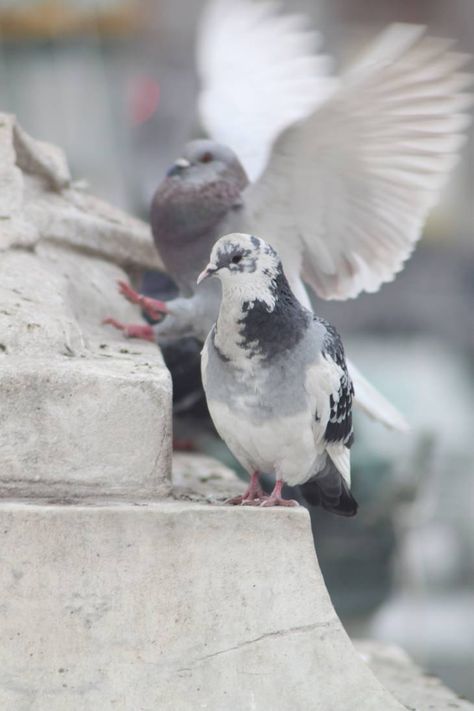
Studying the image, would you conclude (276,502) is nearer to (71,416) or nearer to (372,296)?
(71,416)

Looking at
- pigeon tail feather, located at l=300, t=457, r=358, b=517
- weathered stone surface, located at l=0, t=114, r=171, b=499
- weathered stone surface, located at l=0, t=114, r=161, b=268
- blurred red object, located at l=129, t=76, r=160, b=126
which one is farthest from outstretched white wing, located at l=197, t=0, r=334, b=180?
blurred red object, located at l=129, t=76, r=160, b=126

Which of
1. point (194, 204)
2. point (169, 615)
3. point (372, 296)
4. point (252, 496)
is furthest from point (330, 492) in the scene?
point (372, 296)

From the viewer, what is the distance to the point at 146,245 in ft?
14.1

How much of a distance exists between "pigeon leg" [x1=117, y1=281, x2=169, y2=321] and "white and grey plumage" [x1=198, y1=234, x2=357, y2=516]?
936 millimetres

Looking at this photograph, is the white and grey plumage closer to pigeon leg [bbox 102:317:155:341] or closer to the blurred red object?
pigeon leg [bbox 102:317:155:341]

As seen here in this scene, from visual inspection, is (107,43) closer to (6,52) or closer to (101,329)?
(6,52)

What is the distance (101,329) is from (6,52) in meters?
3.65

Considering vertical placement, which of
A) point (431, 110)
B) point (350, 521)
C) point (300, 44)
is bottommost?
point (350, 521)

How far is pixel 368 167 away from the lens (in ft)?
11.3

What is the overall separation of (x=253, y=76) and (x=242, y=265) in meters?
2.08

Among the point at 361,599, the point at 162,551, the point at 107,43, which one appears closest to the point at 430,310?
the point at 361,599

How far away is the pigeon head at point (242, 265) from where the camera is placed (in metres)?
2.61

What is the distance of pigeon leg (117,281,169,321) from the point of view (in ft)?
12.2

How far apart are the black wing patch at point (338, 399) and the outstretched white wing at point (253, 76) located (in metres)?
1.69
